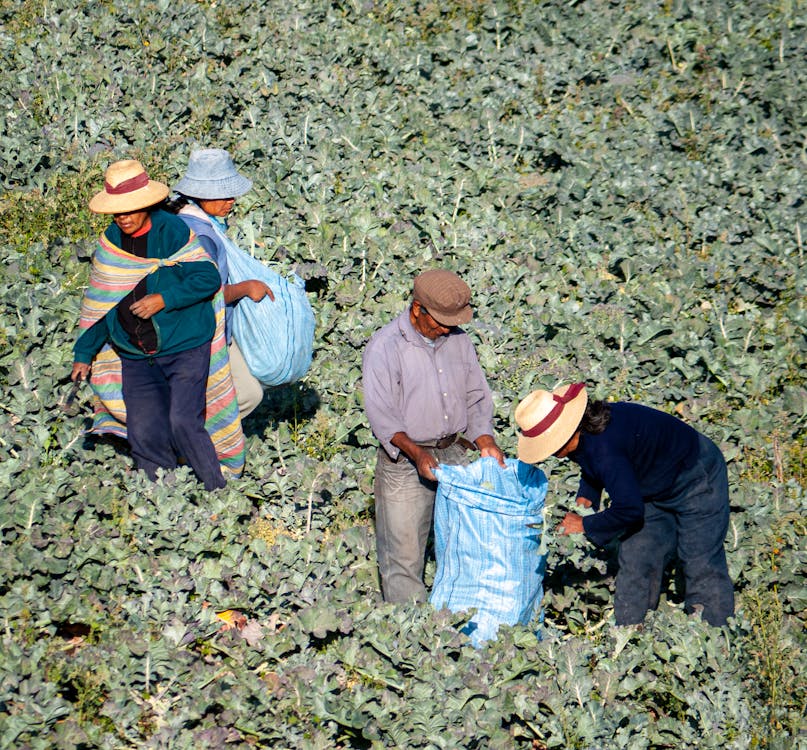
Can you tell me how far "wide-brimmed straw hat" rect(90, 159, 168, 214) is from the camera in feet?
17.5

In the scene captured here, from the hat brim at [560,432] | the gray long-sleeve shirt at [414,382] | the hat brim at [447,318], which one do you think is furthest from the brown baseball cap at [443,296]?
the hat brim at [560,432]

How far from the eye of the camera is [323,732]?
463cm

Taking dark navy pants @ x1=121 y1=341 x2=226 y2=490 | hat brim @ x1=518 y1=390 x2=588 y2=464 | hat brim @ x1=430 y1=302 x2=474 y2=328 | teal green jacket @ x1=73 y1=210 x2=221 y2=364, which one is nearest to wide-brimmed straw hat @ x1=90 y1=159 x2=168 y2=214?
teal green jacket @ x1=73 y1=210 x2=221 y2=364

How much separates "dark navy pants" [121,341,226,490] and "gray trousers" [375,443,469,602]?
3.49 ft

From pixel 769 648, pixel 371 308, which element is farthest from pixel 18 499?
pixel 769 648

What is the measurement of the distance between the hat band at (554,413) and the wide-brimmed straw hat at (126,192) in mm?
2222

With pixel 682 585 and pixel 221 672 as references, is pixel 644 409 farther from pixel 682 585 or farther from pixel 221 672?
pixel 221 672

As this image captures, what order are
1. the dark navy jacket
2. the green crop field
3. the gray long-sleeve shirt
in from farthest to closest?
the gray long-sleeve shirt, the dark navy jacket, the green crop field

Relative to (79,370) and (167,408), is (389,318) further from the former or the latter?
(79,370)

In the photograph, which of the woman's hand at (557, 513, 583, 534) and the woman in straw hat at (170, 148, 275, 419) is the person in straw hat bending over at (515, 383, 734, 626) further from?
the woman in straw hat at (170, 148, 275, 419)

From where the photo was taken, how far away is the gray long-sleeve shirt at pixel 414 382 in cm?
523

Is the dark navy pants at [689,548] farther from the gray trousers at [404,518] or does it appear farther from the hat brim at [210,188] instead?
the hat brim at [210,188]

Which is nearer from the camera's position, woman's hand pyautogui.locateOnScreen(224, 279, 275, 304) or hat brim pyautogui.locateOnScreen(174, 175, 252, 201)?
hat brim pyautogui.locateOnScreen(174, 175, 252, 201)

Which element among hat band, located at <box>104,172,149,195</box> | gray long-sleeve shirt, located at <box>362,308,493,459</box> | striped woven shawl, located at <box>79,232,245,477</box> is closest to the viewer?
gray long-sleeve shirt, located at <box>362,308,493,459</box>
